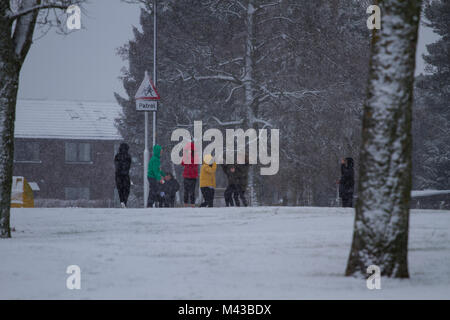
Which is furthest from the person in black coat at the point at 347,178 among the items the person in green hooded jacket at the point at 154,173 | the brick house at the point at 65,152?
the brick house at the point at 65,152

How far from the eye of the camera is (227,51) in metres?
30.3

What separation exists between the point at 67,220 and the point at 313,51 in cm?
1482

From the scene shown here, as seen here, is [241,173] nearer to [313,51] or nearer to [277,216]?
[277,216]

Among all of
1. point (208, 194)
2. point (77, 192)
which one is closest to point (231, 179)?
point (208, 194)

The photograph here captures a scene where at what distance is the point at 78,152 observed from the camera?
53.1 m

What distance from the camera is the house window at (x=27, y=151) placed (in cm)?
5197

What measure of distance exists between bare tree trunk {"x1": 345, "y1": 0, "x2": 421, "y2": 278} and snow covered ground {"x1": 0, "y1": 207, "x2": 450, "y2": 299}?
18.2 inches

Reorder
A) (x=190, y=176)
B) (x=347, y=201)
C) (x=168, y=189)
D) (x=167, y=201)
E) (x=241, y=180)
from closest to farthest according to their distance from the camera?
(x=190, y=176), (x=347, y=201), (x=241, y=180), (x=167, y=201), (x=168, y=189)

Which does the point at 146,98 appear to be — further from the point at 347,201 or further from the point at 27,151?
the point at 27,151

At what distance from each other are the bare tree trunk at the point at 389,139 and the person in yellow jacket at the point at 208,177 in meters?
11.3

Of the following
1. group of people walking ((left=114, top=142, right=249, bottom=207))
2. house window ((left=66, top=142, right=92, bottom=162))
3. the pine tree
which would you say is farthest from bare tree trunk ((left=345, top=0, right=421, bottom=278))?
house window ((left=66, top=142, right=92, bottom=162))

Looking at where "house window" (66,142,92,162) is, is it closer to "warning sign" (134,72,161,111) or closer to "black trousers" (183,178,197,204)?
"warning sign" (134,72,161,111)

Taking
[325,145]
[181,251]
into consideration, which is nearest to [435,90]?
[325,145]

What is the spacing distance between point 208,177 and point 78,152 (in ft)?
112
